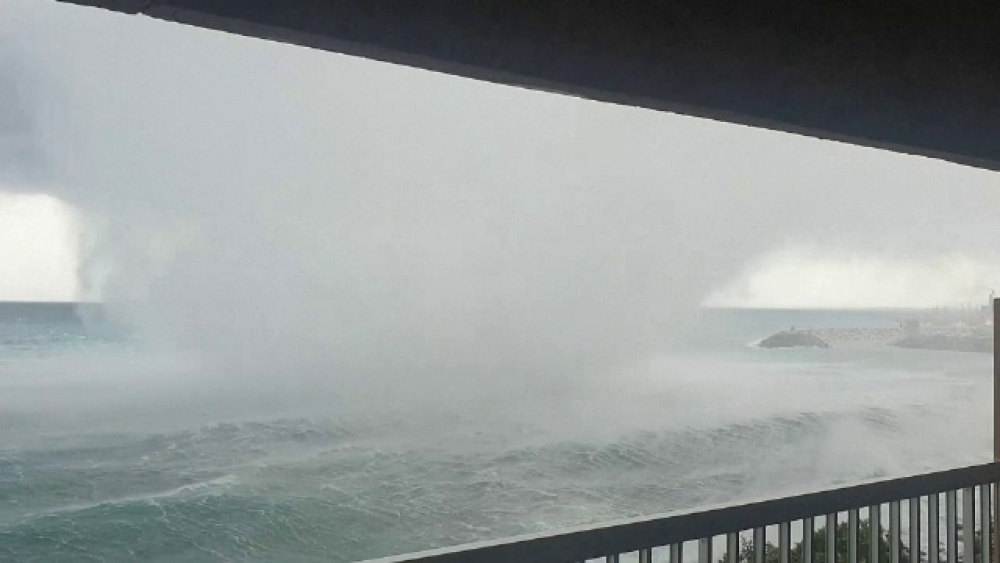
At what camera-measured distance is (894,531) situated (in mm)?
1799

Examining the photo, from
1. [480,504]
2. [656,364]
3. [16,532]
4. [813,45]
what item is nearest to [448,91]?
[656,364]

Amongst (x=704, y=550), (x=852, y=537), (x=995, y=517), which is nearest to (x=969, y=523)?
(x=995, y=517)

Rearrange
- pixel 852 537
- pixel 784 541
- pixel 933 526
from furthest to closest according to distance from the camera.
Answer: pixel 933 526 → pixel 852 537 → pixel 784 541

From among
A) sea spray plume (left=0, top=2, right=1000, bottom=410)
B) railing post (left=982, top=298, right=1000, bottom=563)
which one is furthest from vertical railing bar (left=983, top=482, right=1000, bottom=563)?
sea spray plume (left=0, top=2, right=1000, bottom=410)

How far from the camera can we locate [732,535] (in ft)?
4.95

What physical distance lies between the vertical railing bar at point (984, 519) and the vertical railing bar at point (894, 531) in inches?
14.9

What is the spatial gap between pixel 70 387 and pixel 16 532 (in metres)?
0.66

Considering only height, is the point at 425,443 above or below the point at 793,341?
below

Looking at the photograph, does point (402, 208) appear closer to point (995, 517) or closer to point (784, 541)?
point (995, 517)

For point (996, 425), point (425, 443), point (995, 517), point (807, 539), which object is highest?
point (996, 425)

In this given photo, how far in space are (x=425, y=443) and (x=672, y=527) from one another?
346 cm

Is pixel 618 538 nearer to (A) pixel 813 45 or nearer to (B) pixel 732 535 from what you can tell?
(B) pixel 732 535

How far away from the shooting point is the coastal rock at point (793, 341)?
5656mm

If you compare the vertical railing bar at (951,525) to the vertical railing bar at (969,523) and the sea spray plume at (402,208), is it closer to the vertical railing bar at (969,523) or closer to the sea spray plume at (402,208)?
the vertical railing bar at (969,523)
